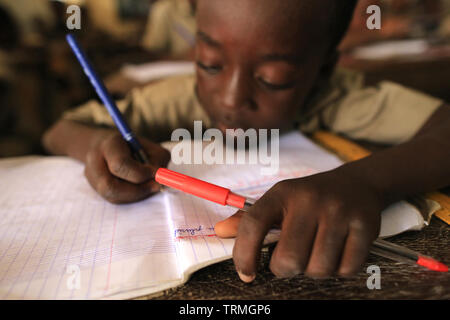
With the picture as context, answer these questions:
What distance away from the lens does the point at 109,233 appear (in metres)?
0.30

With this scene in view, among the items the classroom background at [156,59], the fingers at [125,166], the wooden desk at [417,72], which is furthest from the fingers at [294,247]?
the wooden desk at [417,72]

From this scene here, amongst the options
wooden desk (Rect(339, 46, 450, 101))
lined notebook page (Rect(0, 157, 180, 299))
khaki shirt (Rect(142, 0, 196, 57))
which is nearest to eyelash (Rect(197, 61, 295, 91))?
lined notebook page (Rect(0, 157, 180, 299))

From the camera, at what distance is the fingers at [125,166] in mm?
342

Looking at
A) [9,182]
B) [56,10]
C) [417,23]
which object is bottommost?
[9,182]

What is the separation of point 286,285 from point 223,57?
0.32 metres

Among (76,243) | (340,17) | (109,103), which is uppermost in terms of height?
(340,17)

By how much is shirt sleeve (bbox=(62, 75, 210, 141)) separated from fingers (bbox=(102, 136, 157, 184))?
0.20m

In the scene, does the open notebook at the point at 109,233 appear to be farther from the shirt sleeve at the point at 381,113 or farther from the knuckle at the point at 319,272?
the shirt sleeve at the point at 381,113

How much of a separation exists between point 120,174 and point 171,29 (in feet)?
4.08

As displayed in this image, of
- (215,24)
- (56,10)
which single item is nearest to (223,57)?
(215,24)

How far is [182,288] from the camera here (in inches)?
9.3

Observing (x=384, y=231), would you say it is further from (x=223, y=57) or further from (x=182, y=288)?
(x=223, y=57)

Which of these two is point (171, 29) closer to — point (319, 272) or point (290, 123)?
point (290, 123)

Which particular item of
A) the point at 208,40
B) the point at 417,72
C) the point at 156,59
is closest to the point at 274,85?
the point at 208,40
